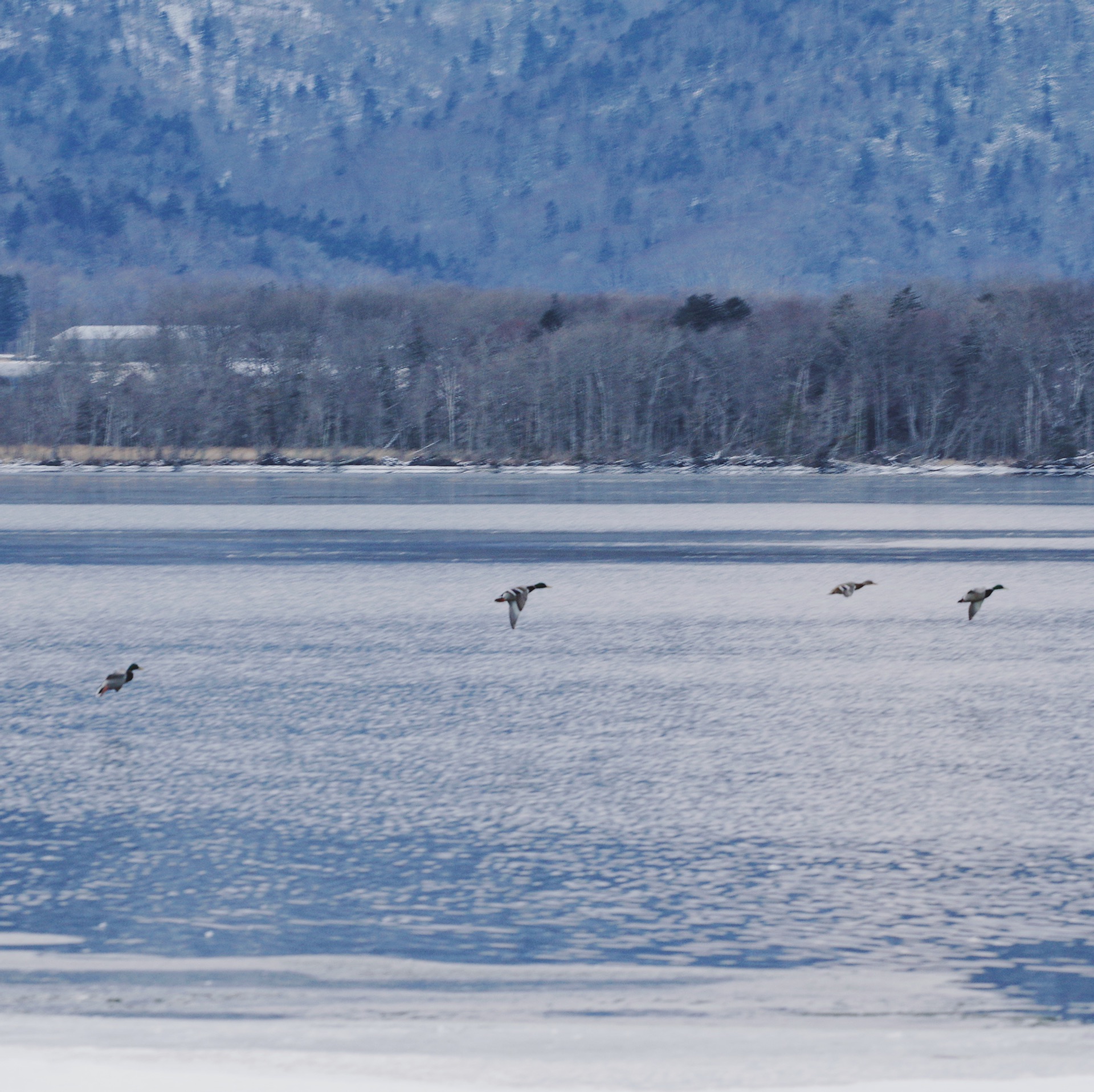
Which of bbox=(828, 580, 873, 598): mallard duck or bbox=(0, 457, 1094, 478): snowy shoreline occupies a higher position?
bbox=(828, 580, 873, 598): mallard duck

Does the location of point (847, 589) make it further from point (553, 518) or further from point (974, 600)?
point (553, 518)

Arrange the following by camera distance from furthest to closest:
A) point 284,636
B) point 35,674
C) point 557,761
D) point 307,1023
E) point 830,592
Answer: point 830,592, point 284,636, point 35,674, point 557,761, point 307,1023

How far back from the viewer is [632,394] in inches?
4550

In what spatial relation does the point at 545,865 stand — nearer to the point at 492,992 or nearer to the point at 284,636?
the point at 492,992

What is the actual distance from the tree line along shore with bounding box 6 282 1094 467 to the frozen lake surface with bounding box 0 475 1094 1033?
284 ft

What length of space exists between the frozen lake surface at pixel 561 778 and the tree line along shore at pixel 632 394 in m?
86.6

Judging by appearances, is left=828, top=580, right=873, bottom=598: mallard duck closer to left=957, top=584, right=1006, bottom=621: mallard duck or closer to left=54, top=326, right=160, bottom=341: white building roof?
left=957, top=584, right=1006, bottom=621: mallard duck

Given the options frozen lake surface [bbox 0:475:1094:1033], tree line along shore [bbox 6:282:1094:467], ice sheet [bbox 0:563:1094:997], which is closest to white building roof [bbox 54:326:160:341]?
tree line along shore [bbox 6:282:1094:467]

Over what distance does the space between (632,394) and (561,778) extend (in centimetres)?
10446

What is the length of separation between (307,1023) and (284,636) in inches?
533

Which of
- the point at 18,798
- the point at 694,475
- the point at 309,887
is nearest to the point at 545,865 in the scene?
the point at 309,887

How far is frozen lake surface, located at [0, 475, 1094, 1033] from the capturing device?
816 centimetres

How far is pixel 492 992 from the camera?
289 inches

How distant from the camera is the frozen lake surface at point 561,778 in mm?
8156
